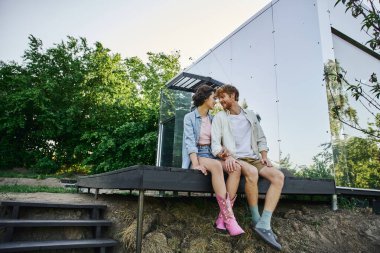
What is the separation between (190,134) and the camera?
113 inches

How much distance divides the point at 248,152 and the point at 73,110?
50.0ft

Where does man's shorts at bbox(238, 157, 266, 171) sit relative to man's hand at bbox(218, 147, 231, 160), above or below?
below

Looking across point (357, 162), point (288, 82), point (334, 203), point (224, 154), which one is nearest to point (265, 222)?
point (224, 154)

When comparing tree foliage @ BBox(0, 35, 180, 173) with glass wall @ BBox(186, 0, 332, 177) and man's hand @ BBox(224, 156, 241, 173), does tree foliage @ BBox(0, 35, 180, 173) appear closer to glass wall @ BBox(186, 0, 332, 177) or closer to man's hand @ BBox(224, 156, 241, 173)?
glass wall @ BBox(186, 0, 332, 177)

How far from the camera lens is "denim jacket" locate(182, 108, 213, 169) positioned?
2826 millimetres

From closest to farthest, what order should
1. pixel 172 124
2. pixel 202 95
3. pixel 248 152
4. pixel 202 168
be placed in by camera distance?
pixel 202 168
pixel 248 152
pixel 202 95
pixel 172 124

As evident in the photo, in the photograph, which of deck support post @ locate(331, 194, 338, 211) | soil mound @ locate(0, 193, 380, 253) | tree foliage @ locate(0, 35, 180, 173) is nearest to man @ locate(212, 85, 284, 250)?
soil mound @ locate(0, 193, 380, 253)

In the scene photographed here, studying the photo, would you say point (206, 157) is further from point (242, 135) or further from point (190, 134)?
point (242, 135)

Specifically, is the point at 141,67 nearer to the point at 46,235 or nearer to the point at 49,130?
the point at 49,130

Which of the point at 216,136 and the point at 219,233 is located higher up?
the point at 216,136

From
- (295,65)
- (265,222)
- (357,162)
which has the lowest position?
(265,222)

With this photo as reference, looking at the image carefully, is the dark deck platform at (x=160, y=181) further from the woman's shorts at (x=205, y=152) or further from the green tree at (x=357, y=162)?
the green tree at (x=357, y=162)

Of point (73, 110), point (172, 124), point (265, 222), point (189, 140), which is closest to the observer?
point (265, 222)

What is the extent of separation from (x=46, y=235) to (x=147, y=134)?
9.47 m
